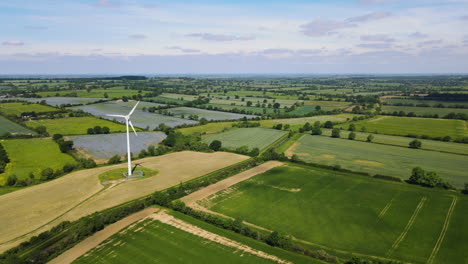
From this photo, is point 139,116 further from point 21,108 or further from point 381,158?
point 381,158

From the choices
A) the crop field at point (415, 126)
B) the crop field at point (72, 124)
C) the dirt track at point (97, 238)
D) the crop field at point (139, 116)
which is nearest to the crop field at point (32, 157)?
the crop field at point (72, 124)

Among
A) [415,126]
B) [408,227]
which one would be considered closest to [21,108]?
[408,227]

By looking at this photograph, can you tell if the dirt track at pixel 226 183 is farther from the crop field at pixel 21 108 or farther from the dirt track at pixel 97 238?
the crop field at pixel 21 108

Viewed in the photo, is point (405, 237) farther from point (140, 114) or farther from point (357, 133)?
point (140, 114)

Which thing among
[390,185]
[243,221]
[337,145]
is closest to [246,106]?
[337,145]

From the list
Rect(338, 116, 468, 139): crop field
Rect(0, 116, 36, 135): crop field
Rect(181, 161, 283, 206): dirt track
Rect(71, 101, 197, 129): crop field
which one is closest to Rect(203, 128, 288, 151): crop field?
Rect(181, 161, 283, 206): dirt track
